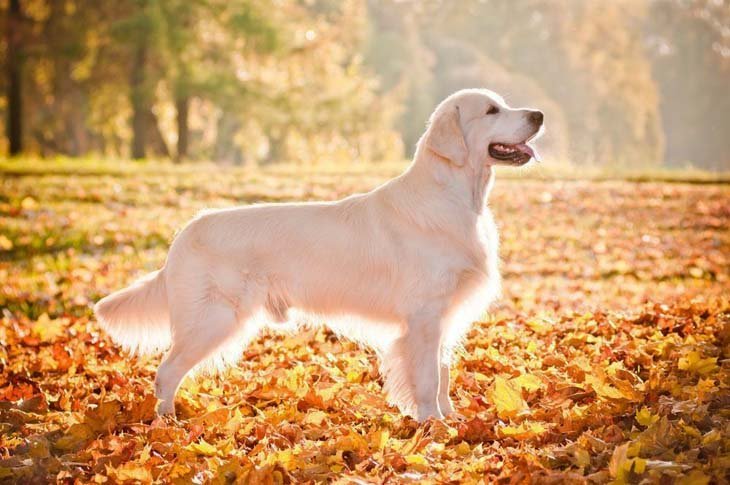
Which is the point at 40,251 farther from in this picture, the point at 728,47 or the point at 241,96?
the point at 728,47

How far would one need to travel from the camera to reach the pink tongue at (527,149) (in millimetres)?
4852

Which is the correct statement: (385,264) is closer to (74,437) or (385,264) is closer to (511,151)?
(511,151)

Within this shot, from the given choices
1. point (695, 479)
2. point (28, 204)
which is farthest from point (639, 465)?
point (28, 204)

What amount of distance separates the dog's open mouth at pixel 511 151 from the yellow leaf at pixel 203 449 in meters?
2.26

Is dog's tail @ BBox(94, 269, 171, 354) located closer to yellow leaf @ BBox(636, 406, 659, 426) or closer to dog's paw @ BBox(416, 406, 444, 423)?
dog's paw @ BBox(416, 406, 444, 423)

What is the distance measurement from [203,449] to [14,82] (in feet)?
69.3

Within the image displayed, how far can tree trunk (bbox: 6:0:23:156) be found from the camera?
22.3 metres

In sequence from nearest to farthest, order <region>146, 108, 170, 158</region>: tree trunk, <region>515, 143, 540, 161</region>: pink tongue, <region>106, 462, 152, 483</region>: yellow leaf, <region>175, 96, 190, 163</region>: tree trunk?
<region>106, 462, 152, 483</region>: yellow leaf
<region>515, 143, 540, 161</region>: pink tongue
<region>175, 96, 190, 163</region>: tree trunk
<region>146, 108, 170, 158</region>: tree trunk

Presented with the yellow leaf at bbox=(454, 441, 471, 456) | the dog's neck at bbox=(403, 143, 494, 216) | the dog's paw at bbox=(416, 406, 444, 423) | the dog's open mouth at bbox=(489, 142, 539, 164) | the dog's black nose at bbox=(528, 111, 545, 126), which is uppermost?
the dog's black nose at bbox=(528, 111, 545, 126)

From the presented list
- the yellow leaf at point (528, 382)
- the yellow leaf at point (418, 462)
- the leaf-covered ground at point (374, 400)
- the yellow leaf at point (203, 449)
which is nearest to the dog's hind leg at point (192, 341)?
the leaf-covered ground at point (374, 400)

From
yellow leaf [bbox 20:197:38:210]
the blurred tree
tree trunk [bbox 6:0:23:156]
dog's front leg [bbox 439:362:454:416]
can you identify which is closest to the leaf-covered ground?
dog's front leg [bbox 439:362:454:416]

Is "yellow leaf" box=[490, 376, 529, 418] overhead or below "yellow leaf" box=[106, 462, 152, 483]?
overhead

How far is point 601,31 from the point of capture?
51406 mm

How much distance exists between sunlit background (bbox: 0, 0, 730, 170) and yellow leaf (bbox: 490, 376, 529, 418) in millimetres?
2356
